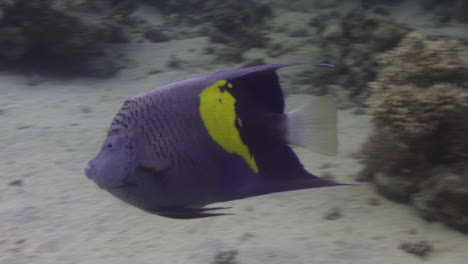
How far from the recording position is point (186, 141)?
53.4 inches

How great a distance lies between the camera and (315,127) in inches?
53.2

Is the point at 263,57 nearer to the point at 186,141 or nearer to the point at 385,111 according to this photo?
the point at 385,111

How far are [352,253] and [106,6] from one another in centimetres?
1001

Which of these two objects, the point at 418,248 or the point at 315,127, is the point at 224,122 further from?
the point at 418,248

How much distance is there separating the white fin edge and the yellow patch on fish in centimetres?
17

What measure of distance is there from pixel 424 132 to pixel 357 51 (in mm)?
3405

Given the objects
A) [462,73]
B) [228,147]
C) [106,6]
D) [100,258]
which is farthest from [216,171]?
[106,6]

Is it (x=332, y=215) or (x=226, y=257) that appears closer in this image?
(x=226, y=257)

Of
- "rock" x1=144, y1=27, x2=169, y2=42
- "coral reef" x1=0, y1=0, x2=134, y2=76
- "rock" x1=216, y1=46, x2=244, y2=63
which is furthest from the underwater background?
"rock" x1=144, y1=27, x2=169, y2=42

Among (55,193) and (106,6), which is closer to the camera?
(55,193)

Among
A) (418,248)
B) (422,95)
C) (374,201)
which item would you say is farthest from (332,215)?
(422,95)

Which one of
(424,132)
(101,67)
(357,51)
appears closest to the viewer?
(424,132)

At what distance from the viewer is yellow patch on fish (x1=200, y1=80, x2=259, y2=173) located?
53.1 inches

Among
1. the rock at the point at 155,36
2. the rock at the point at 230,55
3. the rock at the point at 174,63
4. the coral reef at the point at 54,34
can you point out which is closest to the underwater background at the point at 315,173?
the coral reef at the point at 54,34
